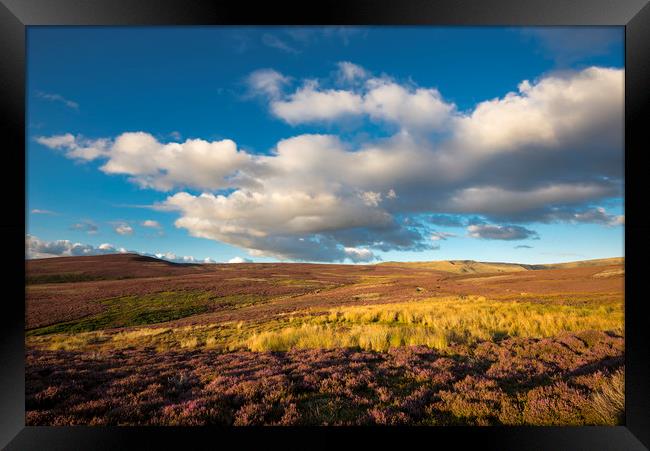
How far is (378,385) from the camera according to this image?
15.9 ft

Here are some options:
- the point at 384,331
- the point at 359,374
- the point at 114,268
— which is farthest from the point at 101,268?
the point at 359,374

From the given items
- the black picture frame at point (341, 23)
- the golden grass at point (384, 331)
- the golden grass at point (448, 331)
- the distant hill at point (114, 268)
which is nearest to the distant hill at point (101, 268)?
the distant hill at point (114, 268)

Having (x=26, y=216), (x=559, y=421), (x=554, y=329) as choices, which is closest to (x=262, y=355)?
(x=26, y=216)

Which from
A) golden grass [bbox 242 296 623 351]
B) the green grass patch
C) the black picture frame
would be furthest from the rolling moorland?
the green grass patch

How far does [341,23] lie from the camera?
4.11m

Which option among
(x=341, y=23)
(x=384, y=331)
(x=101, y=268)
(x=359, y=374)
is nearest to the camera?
(x=341, y=23)

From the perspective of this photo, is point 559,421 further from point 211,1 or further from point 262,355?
point 211,1

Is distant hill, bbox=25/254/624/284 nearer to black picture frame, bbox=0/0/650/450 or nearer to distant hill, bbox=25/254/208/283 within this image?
distant hill, bbox=25/254/208/283

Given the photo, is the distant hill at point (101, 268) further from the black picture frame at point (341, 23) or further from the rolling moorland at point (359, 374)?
the black picture frame at point (341, 23)

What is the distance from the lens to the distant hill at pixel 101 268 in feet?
93.1

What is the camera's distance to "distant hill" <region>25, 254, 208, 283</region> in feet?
93.1

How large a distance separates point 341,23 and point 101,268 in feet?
129

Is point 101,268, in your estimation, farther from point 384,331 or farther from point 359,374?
point 359,374

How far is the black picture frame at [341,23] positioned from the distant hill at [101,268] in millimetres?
31690
